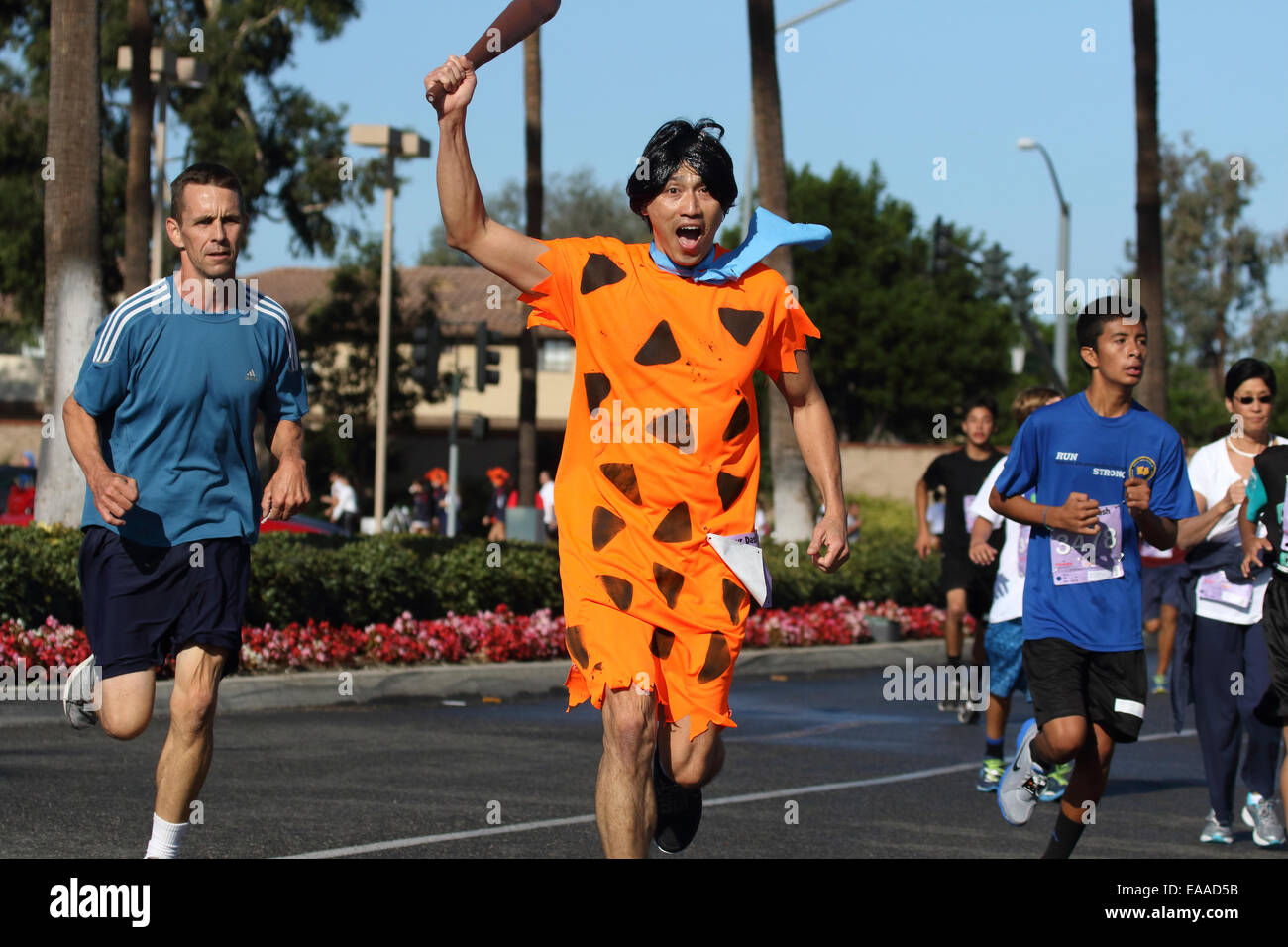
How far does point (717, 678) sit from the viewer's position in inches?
204

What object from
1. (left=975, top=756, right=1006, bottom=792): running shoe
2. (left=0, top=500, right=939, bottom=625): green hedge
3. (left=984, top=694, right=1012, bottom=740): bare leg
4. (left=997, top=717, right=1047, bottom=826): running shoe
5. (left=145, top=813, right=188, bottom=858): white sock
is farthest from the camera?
(left=0, top=500, right=939, bottom=625): green hedge

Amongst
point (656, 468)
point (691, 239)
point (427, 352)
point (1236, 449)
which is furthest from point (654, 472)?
point (427, 352)

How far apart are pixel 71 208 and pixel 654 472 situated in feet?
34.5

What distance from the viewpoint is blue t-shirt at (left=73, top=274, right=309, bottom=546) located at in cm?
568

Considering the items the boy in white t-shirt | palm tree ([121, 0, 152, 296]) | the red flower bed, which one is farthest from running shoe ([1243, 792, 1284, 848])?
palm tree ([121, 0, 152, 296])

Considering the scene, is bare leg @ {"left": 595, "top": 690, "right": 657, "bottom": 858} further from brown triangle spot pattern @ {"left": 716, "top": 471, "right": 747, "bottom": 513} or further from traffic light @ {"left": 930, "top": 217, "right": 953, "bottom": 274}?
traffic light @ {"left": 930, "top": 217, "right": 953, "bottom": 274}

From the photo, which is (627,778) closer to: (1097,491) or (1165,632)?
(1097,491)

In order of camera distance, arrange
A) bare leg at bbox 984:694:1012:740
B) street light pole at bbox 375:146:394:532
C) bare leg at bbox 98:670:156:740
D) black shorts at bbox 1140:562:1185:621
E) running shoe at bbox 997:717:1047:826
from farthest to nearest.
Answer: street light pole at bbox 375:146:394:532
black shorts at bbox 1140:562:1185:621
bare leg at bbox 984:694:1012:740
running shoe at bbox 997:717:1047:826
bare leg at bbox 98:670:156:740

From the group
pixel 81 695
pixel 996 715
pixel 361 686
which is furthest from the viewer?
pixel 361 686

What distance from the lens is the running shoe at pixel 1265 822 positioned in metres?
8.20

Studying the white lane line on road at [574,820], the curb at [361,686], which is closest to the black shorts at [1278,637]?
the white lane line on road at [574,820]

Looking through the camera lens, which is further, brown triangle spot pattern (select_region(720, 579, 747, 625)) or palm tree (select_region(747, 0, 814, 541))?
palm tree (select_region(747, 0, 814, 541))

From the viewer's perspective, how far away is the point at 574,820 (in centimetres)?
798

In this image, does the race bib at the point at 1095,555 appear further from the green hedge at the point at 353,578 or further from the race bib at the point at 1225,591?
the green hedge at the point at 353,578
